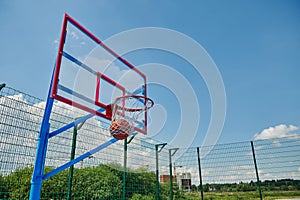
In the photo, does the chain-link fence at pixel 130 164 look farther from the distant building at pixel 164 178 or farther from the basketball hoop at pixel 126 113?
the basketball hoop at pixel 126 113

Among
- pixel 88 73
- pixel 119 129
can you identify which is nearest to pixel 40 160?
pixel 119 129

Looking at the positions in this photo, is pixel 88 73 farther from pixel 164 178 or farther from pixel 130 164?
pixel 164 178

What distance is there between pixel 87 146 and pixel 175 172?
3652 millimetres

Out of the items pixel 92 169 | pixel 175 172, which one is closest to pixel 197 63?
pixel 92 169

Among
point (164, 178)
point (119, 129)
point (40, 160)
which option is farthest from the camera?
point (164, 178)

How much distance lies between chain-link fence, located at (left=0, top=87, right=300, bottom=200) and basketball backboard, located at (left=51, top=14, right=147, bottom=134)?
0.66 m

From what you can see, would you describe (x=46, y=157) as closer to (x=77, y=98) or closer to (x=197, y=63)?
(x=77, y=98)

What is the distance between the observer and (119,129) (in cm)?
381

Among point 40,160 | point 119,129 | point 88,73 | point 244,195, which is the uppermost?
point 88,73

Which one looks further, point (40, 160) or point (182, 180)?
point (182, 180)

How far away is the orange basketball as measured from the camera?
381cm

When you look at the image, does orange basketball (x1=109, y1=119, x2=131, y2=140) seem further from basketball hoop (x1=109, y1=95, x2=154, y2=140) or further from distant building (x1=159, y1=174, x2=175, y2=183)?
distant building (x1=159, y1=174, x2=175, y2=183)

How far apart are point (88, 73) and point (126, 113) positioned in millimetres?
994

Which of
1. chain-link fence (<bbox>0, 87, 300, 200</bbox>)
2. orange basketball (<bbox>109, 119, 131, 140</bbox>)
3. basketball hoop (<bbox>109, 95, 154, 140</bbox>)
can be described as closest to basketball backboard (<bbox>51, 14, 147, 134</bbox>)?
basketball hoop (<bbox>109, 95, 154, 140</bbox>)
